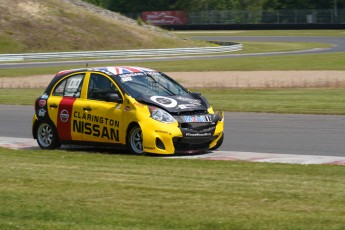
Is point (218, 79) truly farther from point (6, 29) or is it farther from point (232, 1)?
point (232, 1)

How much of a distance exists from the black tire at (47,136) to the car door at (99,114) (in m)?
0.48

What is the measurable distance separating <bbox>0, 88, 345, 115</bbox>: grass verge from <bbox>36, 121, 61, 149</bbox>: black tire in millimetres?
7127

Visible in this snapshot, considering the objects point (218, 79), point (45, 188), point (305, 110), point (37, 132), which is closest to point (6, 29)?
point (218, 79)

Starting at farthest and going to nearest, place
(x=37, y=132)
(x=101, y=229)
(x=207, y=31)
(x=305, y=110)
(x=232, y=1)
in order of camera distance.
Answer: (x=232, y=1), (x=207, y=31), (x=305, y=110), (x=37, y=132), (x=101, y=229)

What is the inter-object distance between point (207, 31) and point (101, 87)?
75613mm

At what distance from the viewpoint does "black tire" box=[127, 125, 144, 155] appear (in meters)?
13.0

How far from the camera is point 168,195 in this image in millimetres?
8742

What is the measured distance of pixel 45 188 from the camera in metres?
9.30

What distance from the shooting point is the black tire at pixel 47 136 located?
46.5ft

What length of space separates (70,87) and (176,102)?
207cm

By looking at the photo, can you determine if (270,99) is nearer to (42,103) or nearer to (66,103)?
(42,103)

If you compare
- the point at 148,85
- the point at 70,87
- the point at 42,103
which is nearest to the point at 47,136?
the point at 42,103

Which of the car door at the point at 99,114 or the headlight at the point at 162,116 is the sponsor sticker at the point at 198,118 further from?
the car door at the point at 99,114

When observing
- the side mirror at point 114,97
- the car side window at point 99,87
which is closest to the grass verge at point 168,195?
the side mirror at point 114,97
